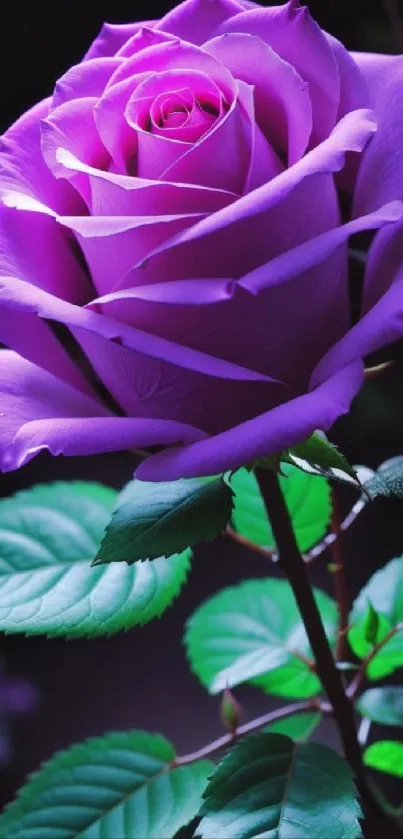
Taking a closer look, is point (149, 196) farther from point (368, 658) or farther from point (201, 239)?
point (368, 658)

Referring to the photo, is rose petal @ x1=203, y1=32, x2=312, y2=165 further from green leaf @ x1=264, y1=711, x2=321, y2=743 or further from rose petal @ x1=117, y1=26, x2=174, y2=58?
green leaf @ x1=264, y1=711, x2=321, y2=743

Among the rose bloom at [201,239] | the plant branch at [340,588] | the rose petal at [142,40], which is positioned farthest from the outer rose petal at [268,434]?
the plant branch at [340,588]

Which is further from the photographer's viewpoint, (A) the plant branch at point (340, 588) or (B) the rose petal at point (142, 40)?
(A) the plant branch at point (340, 588)

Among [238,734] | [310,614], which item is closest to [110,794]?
[238,734]

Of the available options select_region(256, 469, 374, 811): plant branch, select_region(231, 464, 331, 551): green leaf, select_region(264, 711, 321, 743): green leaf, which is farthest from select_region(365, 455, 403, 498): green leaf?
select_region(264, 711, 321, 743): green leaf

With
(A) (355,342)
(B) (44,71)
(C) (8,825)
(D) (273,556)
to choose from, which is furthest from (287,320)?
(B) (44,71)

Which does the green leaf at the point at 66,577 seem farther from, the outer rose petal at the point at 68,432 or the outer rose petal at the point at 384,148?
the outer rose petal at the point at 384,148
